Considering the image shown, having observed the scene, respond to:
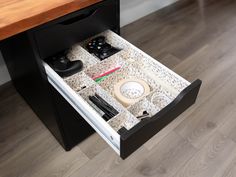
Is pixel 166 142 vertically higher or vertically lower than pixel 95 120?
lower

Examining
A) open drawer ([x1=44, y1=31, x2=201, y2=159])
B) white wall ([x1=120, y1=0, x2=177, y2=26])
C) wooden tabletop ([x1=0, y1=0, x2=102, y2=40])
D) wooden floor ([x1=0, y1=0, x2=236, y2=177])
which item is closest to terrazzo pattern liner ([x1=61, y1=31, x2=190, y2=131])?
open drawer ([x1=44, y1=31, x2=201, y2=159])

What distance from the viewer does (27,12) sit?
23.5 inches

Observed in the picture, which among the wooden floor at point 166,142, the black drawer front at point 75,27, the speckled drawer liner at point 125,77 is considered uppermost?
the black drawer front at point 75,27

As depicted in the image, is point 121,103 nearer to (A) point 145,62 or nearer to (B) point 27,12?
(A) point 145,62

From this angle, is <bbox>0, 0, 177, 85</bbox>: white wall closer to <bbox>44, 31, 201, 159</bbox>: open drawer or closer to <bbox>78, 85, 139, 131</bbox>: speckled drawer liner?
<bbox>44, 31, 201, 159</bbox>: open drawer

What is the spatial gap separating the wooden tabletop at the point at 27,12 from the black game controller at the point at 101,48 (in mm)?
240

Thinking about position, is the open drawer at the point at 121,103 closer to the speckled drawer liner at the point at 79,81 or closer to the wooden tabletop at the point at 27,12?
the speckled drawer liner at the point at 79,81

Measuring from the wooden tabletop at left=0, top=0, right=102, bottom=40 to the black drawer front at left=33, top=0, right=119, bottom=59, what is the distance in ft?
0.14

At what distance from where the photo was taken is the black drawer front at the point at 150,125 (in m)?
0.56

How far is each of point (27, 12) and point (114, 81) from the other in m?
0.37

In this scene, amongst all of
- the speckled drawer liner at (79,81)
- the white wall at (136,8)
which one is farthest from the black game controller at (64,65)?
the white wall at (136,8)

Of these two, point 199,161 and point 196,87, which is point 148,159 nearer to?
point 199,161

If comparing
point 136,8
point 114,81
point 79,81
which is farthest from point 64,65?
point 136,8

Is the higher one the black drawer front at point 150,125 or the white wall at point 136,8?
the black drawer front at point 150,125
